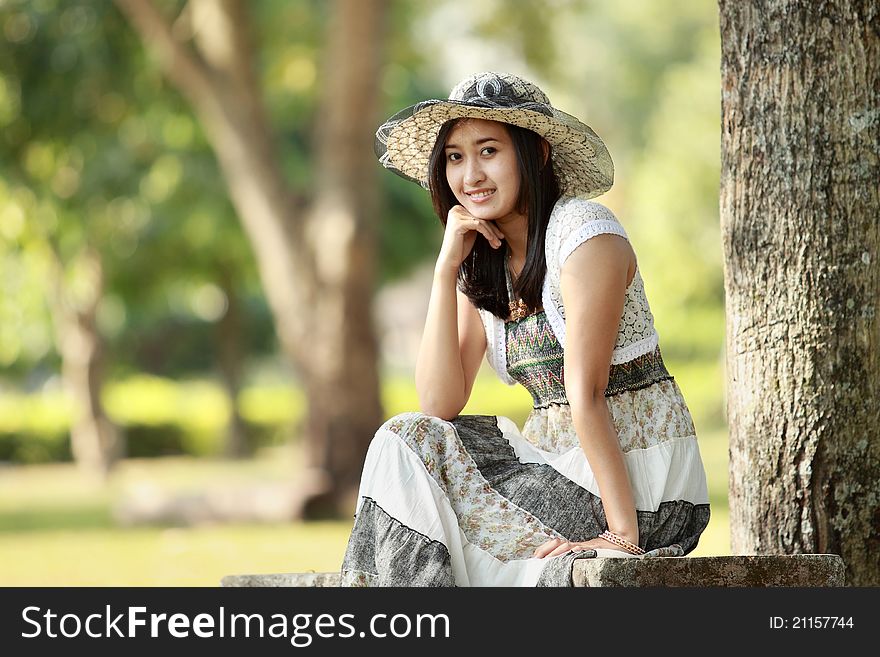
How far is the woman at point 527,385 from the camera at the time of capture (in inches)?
129

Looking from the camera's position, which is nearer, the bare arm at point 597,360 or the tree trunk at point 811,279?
the bare arm at point 597,360

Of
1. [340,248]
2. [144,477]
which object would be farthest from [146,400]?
[340,248]

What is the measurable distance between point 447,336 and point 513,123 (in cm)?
62

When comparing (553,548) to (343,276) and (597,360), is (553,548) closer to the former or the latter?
(597,360)

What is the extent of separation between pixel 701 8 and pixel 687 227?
41.8 feet

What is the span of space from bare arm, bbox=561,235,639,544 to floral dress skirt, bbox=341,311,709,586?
129 millimetres

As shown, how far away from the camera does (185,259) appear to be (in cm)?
2244

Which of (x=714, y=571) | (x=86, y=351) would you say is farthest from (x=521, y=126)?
(x=86, y=351)

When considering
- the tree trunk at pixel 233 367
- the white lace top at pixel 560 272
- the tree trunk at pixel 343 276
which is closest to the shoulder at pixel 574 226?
the white lace top at pixel 560 272

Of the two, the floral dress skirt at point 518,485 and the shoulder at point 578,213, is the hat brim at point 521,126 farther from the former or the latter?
the floral dress skirt at point 518,485

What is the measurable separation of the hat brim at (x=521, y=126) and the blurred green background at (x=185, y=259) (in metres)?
1.61

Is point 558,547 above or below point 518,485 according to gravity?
below
